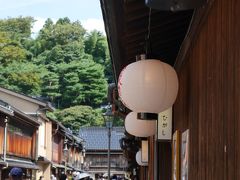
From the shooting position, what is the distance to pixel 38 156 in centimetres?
3975

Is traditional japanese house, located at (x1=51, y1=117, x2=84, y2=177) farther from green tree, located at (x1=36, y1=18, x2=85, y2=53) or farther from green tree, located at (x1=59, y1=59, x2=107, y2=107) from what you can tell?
green tree, located at (x1=36, y1=18, x2=85, y2=53)

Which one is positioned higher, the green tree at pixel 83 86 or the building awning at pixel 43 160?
the green tree at pixel 83 86

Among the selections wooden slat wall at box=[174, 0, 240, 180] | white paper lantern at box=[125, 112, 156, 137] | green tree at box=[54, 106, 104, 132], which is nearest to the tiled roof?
green tree at box=[54, 106, 104, 132]

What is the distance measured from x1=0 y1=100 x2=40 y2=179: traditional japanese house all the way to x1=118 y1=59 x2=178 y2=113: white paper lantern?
78.1 feet

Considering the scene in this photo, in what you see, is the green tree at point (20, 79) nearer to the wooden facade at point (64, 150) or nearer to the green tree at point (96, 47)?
the wooden facade at point (64, 150)

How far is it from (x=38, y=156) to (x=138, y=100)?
3636 cm

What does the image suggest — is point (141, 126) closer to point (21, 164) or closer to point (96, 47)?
point (21, 164)

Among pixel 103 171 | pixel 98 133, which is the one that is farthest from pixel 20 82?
pixel 103 171

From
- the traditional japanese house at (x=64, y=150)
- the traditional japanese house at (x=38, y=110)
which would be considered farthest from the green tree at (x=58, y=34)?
the traditional japanese house at (x=38, y=110)

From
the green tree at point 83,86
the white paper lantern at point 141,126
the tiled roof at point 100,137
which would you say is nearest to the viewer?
the white paper lantern at point 141,126

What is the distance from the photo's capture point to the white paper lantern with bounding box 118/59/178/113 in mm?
4363

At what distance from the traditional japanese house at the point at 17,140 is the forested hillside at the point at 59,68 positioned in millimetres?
32866

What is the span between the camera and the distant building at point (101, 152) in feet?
211

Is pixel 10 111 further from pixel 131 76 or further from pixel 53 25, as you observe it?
pixel 53 25
